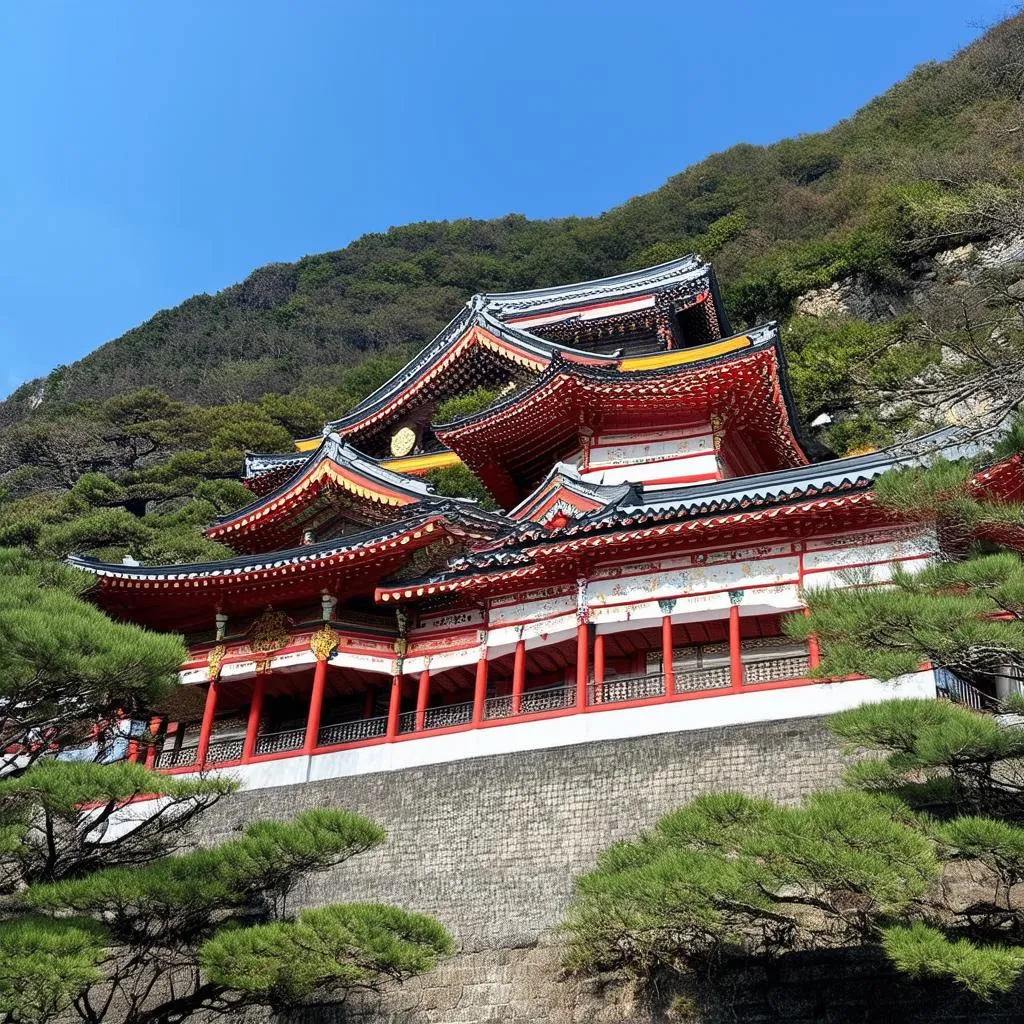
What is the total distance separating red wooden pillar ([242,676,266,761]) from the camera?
65.5 ft

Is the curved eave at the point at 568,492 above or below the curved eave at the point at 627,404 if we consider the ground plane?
below

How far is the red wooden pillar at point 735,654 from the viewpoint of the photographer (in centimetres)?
1672

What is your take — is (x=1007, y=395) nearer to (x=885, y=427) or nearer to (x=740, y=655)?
(x=740, y=655)

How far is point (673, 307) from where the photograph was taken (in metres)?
29.9

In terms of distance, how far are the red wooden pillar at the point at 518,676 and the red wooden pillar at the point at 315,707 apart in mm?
3572

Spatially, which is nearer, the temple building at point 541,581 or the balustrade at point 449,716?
the temple building at point 541,581

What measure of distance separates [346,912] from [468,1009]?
91.0 inches

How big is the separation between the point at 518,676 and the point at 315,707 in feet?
12.6

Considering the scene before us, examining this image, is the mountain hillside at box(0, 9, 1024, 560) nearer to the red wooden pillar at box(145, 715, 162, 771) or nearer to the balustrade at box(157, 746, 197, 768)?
the red wooden pillar at box(145, 715, 162, 771)

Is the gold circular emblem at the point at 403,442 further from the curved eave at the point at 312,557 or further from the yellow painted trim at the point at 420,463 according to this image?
the curved eave at the point at 312,557

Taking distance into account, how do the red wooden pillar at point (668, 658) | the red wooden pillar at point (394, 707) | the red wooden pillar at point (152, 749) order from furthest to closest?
the red wooden pillar at point (152, 749) → the red wooden pillar at point (394, 707) → the red wooden pillar at point (668, 658)

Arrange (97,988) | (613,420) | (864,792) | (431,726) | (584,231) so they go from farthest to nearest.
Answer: (584,231)
(613,420)
(431,726)
(97,988)
(864,792)

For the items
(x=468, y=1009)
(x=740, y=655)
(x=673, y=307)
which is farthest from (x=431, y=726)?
(x=673, y=307)

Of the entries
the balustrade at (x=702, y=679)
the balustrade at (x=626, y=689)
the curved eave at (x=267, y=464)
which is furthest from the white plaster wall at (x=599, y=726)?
the curved eave at (x=267, y=464)
